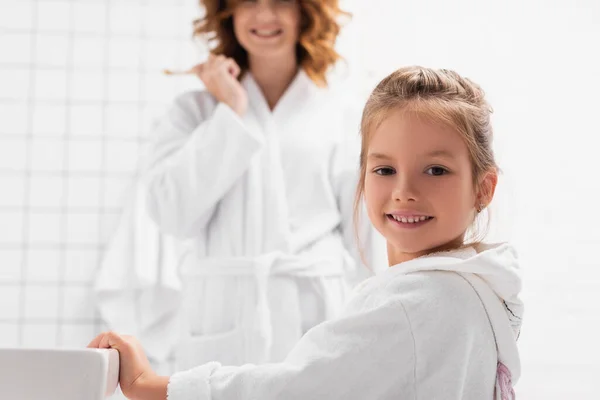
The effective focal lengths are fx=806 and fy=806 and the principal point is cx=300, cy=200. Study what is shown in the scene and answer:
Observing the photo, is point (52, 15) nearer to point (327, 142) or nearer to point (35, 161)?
point (35, 161)

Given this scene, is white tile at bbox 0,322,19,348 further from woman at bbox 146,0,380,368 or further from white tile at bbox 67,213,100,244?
woman at bbox 146,0,380,368

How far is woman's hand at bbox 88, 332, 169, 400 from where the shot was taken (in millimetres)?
779

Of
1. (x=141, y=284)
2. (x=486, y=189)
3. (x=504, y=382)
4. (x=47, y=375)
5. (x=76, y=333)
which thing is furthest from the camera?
(x=76, y=333)

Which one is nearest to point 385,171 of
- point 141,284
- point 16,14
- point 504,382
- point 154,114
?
point 504,382

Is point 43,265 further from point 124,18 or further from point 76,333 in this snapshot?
point 124,18

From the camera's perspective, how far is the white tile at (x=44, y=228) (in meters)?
2.04

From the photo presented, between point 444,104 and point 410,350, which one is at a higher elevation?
point 444,104

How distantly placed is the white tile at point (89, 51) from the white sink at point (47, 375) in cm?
150

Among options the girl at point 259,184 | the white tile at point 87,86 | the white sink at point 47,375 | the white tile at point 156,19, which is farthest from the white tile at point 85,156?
the white sink at point 47,375

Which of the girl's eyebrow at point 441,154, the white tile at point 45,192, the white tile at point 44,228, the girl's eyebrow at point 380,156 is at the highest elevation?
the girl's eyebrow at point 441,154

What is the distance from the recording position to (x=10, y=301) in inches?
79.7

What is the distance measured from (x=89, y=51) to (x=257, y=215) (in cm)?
93

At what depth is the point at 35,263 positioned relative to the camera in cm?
204

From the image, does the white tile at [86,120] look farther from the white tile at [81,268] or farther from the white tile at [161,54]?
the white tile at [81,268]
